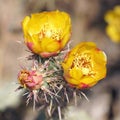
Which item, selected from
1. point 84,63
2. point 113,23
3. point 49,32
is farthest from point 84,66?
point 113,23

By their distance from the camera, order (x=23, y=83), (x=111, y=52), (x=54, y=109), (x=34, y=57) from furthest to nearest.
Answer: (x=111, y=52) < (x=54, y=109) < (x=34, y=57) < (x=23, y=83)

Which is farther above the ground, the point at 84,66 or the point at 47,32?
the point at 47,32

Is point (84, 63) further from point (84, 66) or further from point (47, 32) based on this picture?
point (47, 32)

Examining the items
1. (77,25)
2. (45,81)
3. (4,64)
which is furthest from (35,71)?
(77,25)

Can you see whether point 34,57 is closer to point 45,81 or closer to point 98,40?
point 45,81

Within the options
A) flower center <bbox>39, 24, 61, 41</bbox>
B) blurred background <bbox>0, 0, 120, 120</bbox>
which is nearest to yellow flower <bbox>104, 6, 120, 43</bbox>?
blurred background <bbox>0, 0, 120, 120</bbox>

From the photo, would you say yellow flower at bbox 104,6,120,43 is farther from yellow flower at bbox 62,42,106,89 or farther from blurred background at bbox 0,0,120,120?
yellow flower at bbox 62,42,106,89
